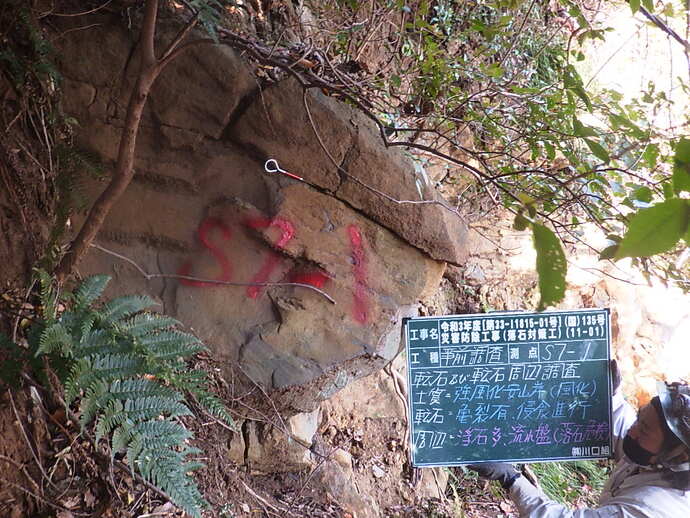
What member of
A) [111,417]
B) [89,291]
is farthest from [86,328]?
[111,417]

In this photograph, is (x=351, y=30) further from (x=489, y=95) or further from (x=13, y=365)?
(x=13, y=365)

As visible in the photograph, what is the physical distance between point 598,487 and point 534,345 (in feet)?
10.9

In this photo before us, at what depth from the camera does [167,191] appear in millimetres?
3025

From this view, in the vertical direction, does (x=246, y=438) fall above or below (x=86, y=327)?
below

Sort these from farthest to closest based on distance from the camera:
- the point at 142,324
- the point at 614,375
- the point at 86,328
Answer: the point at 614,375 < the point at 142,324 < the point at 86,328

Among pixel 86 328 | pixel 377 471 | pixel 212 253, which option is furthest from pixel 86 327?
pixel 377 471

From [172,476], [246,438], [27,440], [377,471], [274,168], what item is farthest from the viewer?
[377,471]

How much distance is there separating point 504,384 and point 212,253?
1689 millimetres

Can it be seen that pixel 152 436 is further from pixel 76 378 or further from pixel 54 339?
pixel 54 339

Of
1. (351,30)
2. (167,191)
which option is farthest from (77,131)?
(351,30)

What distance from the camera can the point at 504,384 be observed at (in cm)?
321

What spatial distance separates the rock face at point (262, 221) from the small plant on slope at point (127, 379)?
66 centimetres

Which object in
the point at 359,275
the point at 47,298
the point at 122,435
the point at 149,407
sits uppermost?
the point at 359,275

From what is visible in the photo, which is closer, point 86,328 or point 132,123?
point 86,328
